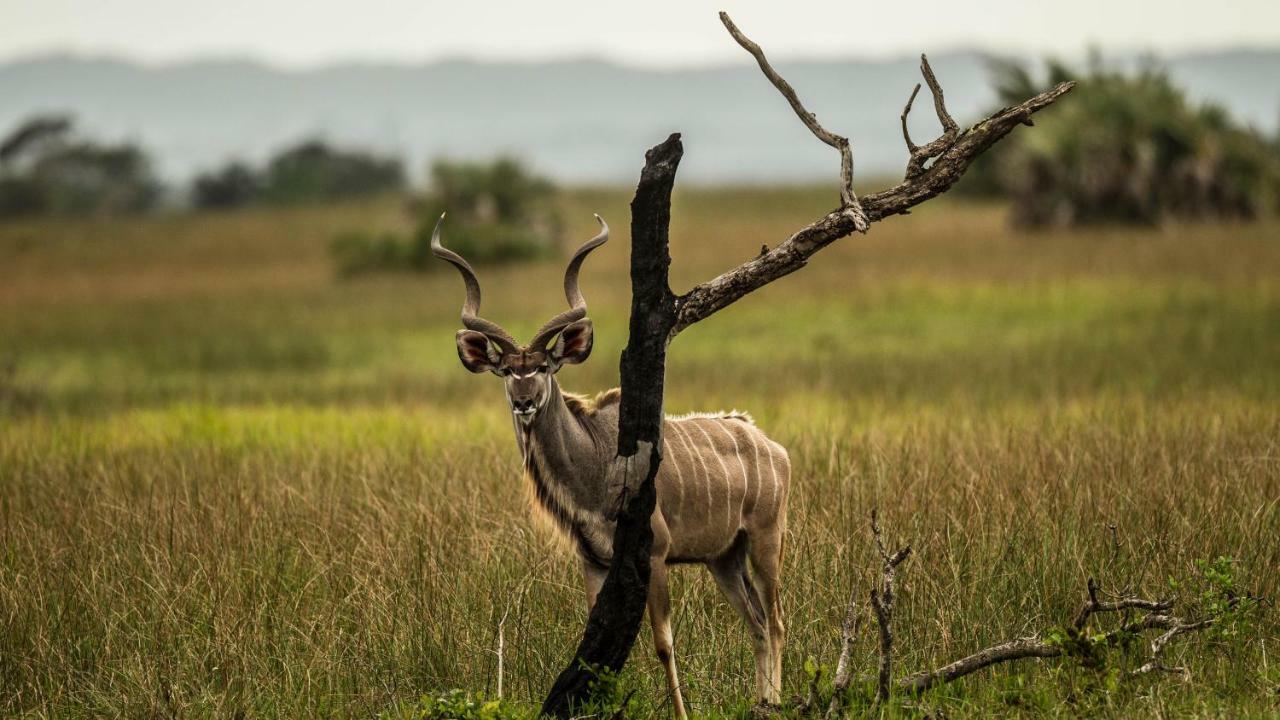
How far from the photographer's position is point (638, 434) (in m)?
6.03

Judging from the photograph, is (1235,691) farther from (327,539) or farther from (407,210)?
(407,210)

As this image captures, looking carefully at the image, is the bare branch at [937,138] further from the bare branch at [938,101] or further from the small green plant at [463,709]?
the small green plant at [463,709]

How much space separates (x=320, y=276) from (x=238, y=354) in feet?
42.2

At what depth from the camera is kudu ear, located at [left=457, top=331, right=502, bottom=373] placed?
6.37m

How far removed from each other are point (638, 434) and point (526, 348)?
0.65 meters

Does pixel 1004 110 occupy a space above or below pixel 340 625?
above

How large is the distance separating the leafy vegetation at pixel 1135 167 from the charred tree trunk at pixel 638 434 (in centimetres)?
2876

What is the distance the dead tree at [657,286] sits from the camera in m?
5.86

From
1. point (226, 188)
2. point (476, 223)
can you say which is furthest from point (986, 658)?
point (226, 188)

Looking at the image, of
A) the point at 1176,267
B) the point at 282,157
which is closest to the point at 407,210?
the point at 1176,267

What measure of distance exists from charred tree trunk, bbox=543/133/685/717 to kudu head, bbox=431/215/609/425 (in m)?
0.35

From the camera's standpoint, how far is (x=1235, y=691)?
659 centimetres

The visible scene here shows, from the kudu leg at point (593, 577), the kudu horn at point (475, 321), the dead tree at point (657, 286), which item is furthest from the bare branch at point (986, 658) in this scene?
the kudu horn at point (475, 321)

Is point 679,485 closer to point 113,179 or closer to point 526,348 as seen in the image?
point 526,348
